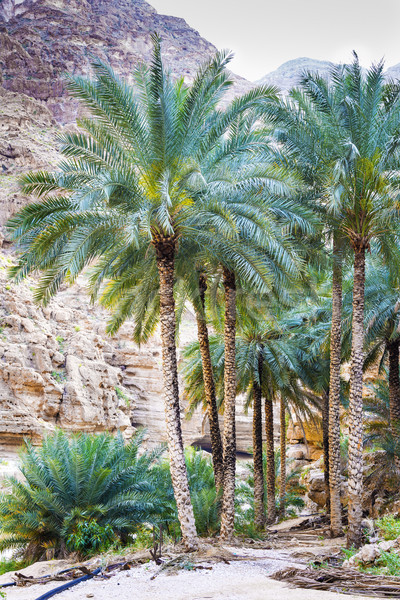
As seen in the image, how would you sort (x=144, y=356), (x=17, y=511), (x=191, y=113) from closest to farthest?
(x=191, y=113)
(x=17, y=511)
(x=144, y=356)

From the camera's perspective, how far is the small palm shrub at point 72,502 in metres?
11.3

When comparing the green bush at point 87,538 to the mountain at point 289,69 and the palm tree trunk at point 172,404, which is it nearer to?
the palm tree trunk at point 172,404

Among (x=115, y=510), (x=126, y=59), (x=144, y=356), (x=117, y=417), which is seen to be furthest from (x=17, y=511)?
(x=126, y=59)

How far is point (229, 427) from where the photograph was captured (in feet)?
42.9

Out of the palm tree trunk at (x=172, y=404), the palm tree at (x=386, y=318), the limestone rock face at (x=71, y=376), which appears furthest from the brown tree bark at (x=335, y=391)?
the limestone rock face at (x=71, y=376)

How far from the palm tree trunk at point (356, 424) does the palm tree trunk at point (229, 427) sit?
111 inches

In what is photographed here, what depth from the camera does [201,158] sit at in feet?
36.4

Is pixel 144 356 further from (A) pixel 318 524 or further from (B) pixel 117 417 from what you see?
(A) pixel 318 524

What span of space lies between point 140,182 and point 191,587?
25.1 feet

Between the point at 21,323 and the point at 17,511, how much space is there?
2103cm

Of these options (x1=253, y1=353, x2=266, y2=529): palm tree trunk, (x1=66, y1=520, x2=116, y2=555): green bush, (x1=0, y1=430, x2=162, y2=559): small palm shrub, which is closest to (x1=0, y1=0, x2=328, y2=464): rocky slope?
(x1=253, y1=353, x2=266, y2=529): palm tree trunk

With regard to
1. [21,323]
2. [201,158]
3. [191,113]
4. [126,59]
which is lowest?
[21,323]

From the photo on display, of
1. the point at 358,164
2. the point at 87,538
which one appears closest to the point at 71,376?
the point at 87,538

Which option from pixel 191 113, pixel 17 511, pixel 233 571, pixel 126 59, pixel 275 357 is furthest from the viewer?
pixel 126 59
